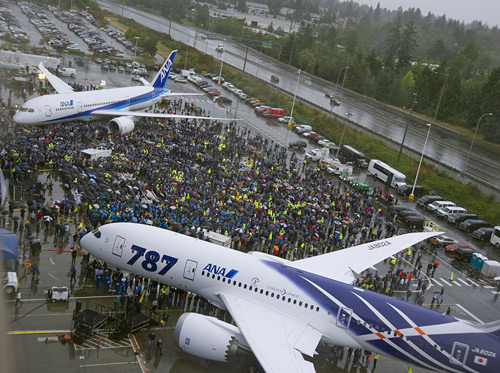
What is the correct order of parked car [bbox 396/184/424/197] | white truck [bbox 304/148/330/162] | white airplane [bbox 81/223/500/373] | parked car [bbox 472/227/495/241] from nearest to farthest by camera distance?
white airplane [bbox 81/223/500/373] < parked car [bbox 472/227/495/241] < parked car [bbox 396/184/424/197] < white truck [bbox 304/148/330/162]

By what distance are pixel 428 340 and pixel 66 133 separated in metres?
43.1

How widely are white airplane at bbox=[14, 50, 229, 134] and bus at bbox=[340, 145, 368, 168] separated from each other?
28.1m

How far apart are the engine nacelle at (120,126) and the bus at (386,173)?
107 feet

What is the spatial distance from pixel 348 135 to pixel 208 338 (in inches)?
2565

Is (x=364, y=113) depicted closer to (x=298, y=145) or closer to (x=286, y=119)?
(x=286, y=119)

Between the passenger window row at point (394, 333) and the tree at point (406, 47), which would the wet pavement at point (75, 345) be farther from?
the tree at point (406, 47)

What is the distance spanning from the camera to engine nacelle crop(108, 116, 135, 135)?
5953cm

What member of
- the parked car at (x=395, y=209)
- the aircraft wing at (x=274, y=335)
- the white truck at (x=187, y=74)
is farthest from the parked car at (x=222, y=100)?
the aircraft wing at (x=274, y=335)

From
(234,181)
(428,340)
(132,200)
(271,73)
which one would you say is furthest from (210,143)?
(271,73)

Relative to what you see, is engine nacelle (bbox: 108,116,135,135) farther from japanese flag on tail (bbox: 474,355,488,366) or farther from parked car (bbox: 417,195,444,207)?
japanese flag on tail (bbox: 474,355,488,366)

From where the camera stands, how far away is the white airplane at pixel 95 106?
54062mm

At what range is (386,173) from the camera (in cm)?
6800

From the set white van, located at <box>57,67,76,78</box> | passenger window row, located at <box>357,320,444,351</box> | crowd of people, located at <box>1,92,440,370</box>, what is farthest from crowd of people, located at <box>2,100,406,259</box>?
white van, located at <box>57,67,76,78</box>

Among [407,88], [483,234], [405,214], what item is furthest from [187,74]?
[483,234]
